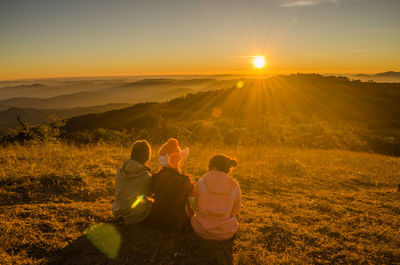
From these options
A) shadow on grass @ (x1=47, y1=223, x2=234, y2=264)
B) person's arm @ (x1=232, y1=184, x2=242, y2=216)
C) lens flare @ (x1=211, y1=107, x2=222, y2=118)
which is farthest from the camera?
lens flare @ (x1=211, y1=107, x2=222, y2=118)

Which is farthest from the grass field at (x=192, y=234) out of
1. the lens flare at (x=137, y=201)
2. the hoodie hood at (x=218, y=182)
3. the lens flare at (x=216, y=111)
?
the lens flare at (x=216, y=111)

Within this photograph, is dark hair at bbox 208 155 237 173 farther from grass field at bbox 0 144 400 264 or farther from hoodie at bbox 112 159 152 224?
grass field at bbox 0 144 400 264

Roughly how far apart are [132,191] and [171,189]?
691mm

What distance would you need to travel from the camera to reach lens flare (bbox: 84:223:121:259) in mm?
3683

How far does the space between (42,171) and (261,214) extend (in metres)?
6.27

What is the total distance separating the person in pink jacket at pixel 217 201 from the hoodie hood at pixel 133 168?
993 mm

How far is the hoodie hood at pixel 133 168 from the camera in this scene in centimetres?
388

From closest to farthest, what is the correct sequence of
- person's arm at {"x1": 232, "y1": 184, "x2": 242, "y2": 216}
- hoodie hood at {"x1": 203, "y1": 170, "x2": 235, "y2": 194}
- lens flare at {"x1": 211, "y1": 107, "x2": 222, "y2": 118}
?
hoodie hood at {"x1": 203, "y1": 170, "x2": 235, "y2": 194}, person's arm at {"x1": 232, "y1": 184, "x2": 242, "y2": 216}, lens flare at {"x1": 211, "y1": 107, "x2": 222, "y2": 118}

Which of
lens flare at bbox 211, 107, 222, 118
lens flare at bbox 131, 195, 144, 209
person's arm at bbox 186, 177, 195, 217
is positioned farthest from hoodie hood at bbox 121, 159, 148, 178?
lens flare at bbox 211, 107, 222, 118

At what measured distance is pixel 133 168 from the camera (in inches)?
153

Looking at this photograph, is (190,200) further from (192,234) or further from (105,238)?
(105,238)

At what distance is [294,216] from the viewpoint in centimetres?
534

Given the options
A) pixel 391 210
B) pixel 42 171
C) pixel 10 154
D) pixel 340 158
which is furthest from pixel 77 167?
pixel 340 158

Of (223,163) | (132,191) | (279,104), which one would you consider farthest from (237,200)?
(279,104)
